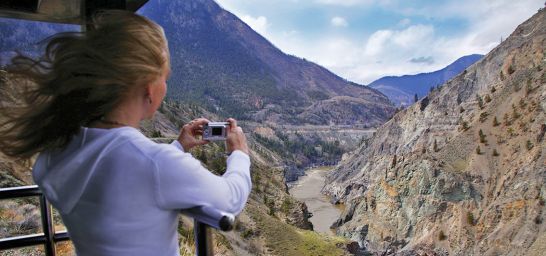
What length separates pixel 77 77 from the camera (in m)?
1.41

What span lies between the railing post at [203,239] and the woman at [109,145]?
17 cm

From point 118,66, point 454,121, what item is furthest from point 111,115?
point 454,121

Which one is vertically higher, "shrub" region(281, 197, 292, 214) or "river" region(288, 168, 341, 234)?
"shrub" region(281, 197, 292, 214)

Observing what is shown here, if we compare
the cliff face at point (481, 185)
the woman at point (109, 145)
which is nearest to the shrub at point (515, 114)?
the cliff face at point (481, 185)

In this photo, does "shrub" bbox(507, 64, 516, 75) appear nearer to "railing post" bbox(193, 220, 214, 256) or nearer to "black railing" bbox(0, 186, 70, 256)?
"black railing" bbox(0, 186, 70, 256)

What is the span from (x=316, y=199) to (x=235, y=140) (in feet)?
263

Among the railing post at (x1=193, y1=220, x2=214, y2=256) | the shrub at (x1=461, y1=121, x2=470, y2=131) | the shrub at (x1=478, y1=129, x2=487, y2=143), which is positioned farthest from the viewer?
the shrub at (x1=461, y1=121, x2=470, y2=131)

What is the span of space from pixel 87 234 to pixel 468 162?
36701 millimetres

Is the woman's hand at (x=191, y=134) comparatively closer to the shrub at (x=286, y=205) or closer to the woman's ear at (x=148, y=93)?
the woman's ear at (x=148, y=93)

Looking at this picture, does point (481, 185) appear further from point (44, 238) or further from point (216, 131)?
point (216, 131)

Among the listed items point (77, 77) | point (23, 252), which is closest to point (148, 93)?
point (77, 77)

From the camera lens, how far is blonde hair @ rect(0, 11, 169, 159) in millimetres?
1404

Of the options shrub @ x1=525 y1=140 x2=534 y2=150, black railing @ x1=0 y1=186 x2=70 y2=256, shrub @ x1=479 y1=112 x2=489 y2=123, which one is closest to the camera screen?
black railing @ x1=0 y1=186 x2=70 y2=256

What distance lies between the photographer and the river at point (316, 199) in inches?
2374
